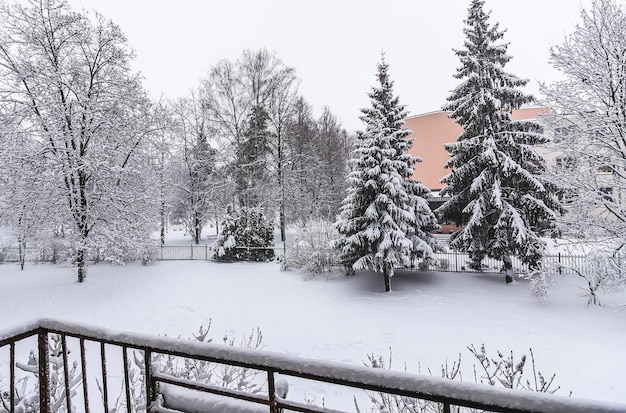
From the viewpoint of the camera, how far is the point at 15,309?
494 inches

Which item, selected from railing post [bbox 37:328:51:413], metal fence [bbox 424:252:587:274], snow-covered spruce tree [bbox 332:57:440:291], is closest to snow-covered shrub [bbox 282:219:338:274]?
snow-covered spruce tree [bbox 332:57:440:291]

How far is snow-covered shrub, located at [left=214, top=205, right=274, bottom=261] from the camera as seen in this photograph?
20.2 m

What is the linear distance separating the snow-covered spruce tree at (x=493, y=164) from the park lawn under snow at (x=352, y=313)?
185cm

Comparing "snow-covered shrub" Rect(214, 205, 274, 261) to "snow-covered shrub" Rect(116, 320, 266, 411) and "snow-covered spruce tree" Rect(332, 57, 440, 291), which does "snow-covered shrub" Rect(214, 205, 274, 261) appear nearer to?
"snow-covered spruce tree" Rect(332, 57, 440, 291)

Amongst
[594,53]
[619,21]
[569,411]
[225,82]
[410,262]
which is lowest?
[410,262]

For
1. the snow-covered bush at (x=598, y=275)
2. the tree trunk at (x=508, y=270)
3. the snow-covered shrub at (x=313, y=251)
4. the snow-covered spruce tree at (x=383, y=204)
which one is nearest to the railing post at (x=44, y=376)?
the snow-covered bush at (x=598, y=275)

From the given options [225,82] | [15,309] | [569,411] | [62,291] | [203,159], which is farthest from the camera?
[203,159]

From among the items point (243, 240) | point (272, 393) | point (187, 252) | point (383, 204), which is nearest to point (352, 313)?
point (383, 204)

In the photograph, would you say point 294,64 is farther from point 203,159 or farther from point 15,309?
point 15,309

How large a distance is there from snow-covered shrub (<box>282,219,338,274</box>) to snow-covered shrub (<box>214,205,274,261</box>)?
2399 mm

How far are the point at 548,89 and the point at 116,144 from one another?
16095 millimetres

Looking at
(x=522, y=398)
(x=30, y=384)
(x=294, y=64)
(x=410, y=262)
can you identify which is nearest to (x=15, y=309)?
(x=30, y=384)

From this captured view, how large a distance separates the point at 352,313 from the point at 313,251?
4801 mm

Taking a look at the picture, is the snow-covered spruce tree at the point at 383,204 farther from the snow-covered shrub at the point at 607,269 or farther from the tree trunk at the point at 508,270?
the snow-covered shrub at the point at 607,269
